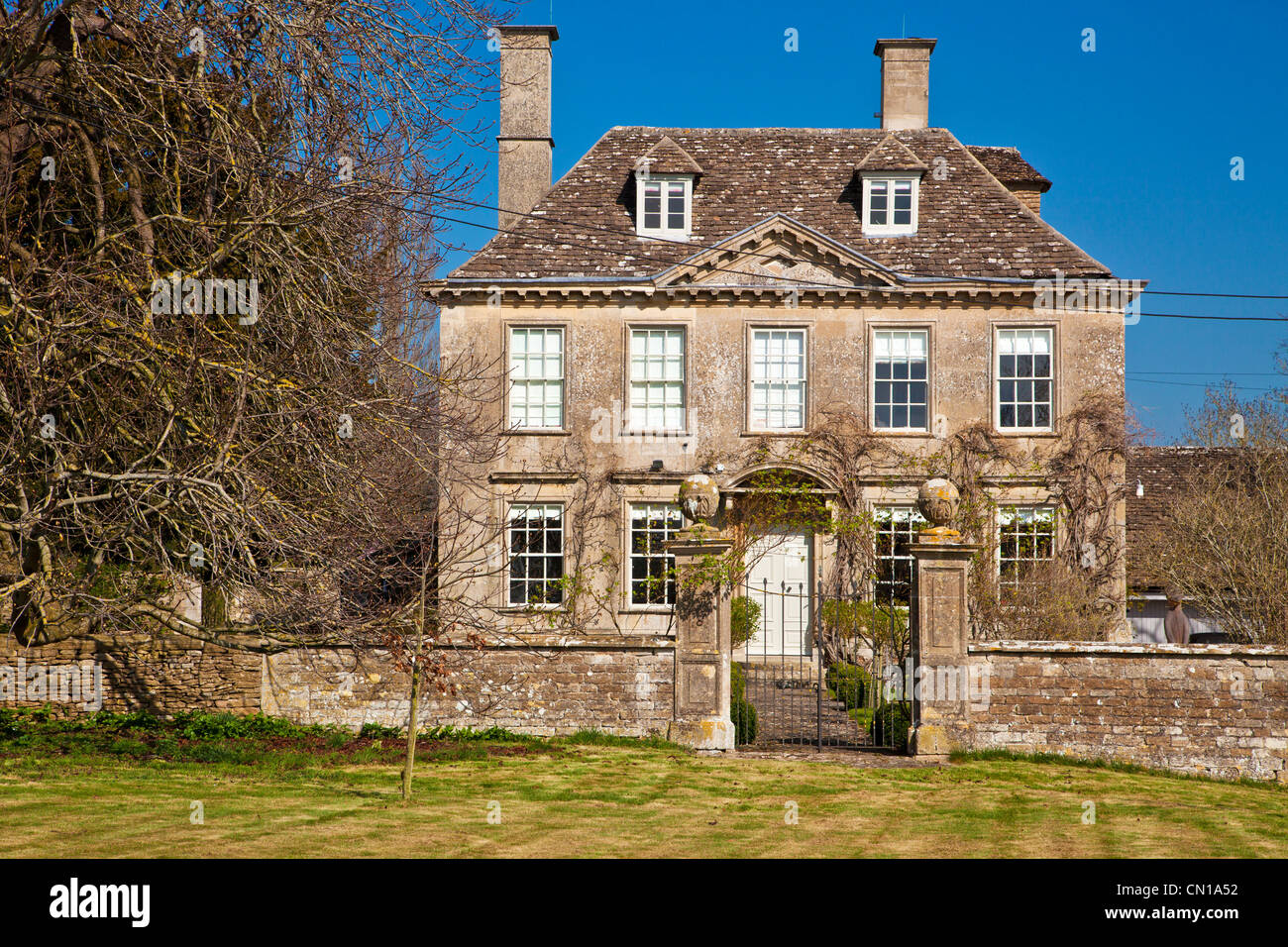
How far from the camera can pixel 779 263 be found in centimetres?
2042

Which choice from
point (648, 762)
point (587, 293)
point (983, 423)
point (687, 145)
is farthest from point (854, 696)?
point (687, 145)

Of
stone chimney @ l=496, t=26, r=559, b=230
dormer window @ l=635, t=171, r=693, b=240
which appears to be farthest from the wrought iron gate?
stone chimney @ l=496, t=26, r=559, b=230

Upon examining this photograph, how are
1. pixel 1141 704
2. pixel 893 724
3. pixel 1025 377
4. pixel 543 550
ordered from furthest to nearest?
1. pixel 543 550
2. pixel 1025 377
3. pixel 893 724
4. pixel 1141 704

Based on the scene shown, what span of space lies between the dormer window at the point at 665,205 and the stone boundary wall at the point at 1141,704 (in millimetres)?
11682

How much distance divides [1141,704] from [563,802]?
6551 millimetres

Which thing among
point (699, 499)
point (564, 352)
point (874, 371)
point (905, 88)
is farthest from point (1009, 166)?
point (699, 499)

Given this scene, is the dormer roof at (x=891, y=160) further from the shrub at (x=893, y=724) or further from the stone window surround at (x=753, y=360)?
the shrub at (x=893, y=724)

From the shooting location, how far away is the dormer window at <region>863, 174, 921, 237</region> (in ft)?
69.3

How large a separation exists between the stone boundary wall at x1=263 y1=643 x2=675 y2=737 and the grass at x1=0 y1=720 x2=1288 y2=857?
1.07 feet

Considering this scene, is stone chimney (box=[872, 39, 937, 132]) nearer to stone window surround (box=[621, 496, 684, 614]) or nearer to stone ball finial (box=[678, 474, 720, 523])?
stone window surround (box=[621, 496, 684, 614])

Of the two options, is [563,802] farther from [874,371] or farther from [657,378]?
[874,371]

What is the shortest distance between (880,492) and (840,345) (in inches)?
110

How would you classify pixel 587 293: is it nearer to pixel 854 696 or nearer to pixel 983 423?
pixel 983 423
